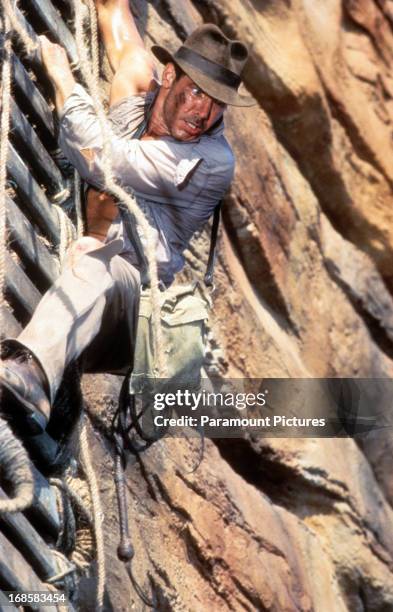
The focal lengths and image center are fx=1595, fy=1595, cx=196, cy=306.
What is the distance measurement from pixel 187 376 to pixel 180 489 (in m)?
1.09

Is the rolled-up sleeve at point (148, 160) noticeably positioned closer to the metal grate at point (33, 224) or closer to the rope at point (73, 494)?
the metal grate at point (33, 224)

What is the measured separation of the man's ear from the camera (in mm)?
4828

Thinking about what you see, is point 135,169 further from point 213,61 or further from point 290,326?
point 290,326

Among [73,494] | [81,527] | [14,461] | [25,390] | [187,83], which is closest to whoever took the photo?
[14,461]

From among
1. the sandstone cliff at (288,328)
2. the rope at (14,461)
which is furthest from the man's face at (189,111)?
the rope at (14,461)

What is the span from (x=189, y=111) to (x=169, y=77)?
0.51 feet

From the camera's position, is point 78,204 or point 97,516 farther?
point 78,204

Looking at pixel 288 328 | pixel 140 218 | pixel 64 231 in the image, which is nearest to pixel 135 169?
pixel 140 218

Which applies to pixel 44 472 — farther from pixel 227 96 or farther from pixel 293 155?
pixel 293 155

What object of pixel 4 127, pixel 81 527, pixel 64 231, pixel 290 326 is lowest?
pixel 290 326

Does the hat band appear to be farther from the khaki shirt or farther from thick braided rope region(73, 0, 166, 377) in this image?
thick braided rope region(73, 0, 166, 377)

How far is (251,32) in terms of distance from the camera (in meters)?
7.35

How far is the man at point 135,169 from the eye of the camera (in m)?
4.30

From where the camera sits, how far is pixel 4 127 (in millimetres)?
4328
